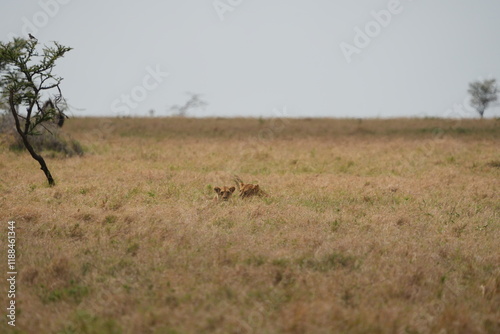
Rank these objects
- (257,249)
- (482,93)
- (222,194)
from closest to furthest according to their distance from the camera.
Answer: (257,249), (222,194), (482,93)

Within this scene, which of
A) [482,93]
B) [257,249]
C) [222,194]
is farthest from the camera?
[482,93]

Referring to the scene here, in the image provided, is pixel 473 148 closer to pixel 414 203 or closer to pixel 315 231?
pixel 414 203

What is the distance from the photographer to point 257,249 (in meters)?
7.59

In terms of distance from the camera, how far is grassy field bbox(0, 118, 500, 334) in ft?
18.2

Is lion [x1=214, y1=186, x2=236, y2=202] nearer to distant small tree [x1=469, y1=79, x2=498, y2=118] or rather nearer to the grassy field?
the grassy field

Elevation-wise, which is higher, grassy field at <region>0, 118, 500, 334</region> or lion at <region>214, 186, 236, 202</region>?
lion at <region>214, 186, 236, 202</region>

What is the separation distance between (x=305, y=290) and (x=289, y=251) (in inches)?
53.4

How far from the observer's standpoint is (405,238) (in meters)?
8.52

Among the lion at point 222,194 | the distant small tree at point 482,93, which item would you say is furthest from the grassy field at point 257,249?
the distant small tree at point 482,93

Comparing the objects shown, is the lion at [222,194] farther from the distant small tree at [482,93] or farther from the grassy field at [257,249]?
the distant small tree at [482,93]

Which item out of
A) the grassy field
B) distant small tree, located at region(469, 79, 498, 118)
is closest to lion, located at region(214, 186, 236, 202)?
the grassy field

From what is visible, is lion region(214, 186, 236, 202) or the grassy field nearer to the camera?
the grassy field

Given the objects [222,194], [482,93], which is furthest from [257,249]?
[482,93]

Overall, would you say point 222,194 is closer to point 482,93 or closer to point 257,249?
point 257,249
